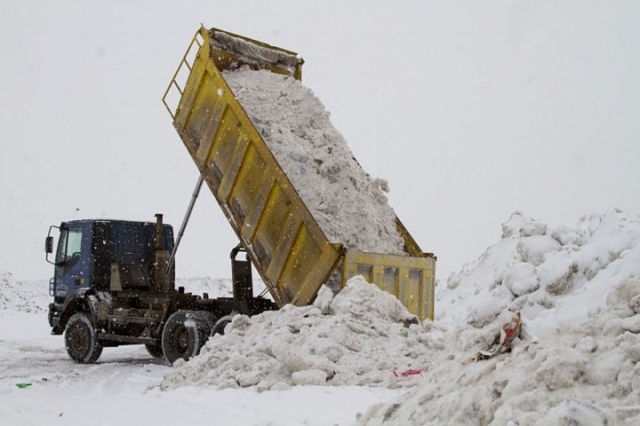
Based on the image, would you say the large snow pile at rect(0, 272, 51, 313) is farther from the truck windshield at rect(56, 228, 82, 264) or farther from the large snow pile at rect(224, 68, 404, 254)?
the large snow pile at rect(224, 68, 404, 254)

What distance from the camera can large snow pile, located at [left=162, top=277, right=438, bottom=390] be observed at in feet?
25.2

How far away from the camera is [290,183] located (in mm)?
9711

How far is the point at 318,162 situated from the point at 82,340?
5.49 metres

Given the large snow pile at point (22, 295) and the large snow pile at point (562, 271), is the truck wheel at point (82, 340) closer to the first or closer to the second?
the large snow pile at point (562, 271)

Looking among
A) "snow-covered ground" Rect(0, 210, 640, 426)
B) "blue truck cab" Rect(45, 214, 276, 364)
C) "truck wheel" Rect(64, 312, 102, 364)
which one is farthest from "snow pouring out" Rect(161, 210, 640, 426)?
"truck wheel" Rect(64, 312, 102, 364)

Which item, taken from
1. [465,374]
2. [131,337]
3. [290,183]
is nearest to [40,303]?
[131,337]

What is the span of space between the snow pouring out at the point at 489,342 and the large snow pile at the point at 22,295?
1641 cm

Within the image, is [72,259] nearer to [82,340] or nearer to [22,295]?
[82,340]

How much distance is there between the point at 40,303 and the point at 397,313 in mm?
21535

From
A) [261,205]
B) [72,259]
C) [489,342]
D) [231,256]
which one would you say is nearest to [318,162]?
[261,205]

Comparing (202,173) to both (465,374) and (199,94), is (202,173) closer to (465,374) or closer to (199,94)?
(199,94)

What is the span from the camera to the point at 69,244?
536 inches

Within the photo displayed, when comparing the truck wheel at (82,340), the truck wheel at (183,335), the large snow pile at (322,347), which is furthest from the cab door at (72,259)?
the large snow pile at (322,347)

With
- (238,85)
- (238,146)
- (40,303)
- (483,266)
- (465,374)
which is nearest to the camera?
(465,374)
